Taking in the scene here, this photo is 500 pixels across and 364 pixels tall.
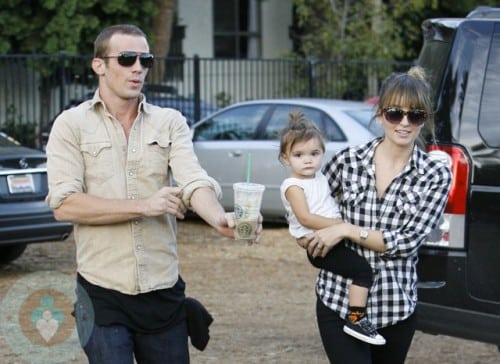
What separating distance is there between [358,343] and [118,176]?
1.11m

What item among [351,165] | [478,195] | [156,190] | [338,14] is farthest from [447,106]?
[338,14]

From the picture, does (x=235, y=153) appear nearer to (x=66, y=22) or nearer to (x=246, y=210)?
(x=66, y=22)

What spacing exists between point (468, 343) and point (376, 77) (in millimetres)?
11535

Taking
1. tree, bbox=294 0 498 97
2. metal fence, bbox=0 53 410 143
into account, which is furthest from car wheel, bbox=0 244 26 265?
tree, bbox=294 0 498 97

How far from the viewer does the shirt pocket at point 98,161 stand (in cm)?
412

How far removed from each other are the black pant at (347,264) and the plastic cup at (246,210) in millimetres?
574

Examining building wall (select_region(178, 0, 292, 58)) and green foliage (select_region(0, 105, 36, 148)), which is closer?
green foliage (select_region(0, 105, 36, 148))

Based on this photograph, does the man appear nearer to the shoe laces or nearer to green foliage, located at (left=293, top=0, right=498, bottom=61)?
the shoe laces

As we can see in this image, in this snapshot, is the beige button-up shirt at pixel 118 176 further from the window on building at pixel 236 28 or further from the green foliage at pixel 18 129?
the window on building at pixel 236 28

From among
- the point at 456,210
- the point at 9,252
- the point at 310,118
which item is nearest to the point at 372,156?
the point at 456,210

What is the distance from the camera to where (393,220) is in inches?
168

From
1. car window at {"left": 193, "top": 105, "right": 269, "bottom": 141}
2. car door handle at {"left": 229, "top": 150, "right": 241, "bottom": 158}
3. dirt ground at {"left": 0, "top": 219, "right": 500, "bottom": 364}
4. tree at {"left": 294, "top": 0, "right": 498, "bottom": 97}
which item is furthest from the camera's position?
tree at {"left": 294, "top": 0, "right": 498, "bottom": 97}

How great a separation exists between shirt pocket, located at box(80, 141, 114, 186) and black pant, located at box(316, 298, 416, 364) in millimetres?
975

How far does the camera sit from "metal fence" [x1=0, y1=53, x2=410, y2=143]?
1524 cm
